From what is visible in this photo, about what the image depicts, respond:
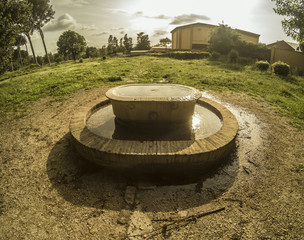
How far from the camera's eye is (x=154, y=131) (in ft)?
13.7

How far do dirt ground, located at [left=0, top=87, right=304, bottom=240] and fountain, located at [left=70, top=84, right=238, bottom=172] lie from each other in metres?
0.41

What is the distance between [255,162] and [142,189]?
8.59ft

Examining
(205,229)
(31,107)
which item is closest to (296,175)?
(205,229)

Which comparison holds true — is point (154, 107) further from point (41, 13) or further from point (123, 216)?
point (41, 13)

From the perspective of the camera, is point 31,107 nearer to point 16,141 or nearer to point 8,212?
point 16,141

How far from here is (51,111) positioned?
6.44 m

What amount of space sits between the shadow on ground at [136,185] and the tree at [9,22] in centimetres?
1397

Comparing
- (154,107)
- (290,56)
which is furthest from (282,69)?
(154,107)

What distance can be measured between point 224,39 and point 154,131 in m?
22.7

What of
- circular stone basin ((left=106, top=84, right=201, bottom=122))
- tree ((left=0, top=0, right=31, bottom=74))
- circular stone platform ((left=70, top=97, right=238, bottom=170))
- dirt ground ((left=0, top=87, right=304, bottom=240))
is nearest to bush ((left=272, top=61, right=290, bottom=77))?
dirt ground ((left=0, top=87, right=304, bottom=240))

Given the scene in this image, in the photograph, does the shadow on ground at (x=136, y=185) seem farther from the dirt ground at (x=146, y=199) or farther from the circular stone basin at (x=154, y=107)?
the circular stone basin at (x=154, y=107)

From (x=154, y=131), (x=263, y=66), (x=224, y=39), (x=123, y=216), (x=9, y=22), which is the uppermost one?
(x=9, y=22)

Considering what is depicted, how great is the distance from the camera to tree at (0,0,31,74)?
481 inches

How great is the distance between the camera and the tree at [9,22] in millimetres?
12227
